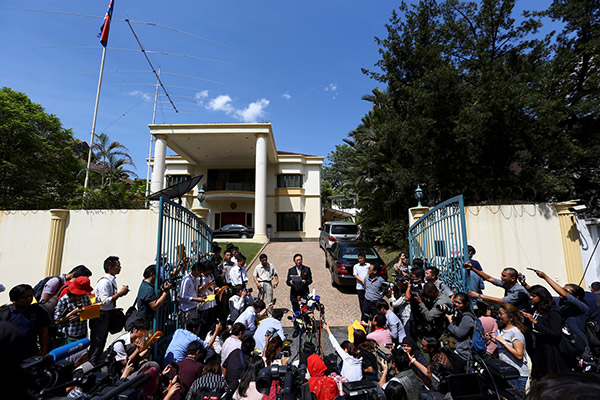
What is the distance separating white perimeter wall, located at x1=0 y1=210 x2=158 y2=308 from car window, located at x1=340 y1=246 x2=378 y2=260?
5863 mm

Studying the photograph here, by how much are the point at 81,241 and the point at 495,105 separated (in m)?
12.7

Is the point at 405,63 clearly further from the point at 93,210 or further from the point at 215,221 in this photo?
the point at 215,221

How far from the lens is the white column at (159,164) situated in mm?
17203

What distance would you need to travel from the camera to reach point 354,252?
8.73m

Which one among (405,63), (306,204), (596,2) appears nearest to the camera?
(596,2)

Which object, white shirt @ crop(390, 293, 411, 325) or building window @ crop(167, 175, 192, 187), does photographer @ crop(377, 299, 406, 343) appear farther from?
building window @ crop(167, 175, 192, 187)

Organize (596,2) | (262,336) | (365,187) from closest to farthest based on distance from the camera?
(262,336) < (596,2) < (365,187)

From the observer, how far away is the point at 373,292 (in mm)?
5141

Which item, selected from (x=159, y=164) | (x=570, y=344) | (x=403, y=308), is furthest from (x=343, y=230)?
(x=159, y=164)

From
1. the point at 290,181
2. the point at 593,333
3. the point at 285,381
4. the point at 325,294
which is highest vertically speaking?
the point at 290,181

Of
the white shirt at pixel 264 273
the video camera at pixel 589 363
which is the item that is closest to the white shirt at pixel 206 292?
the white shirt at pixel 264 273

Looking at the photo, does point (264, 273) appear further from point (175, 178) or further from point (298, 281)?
point (175, 178)

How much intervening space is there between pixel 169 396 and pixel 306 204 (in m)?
21.2

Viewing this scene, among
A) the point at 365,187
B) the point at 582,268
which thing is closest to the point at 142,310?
the point at 582,268
